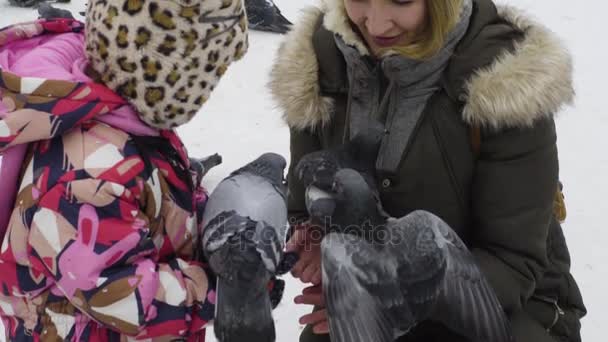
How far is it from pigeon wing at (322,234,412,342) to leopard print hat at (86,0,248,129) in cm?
43

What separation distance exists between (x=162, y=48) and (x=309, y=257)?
0.63 m

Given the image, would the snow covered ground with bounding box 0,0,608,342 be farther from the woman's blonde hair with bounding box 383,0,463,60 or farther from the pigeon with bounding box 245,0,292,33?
the woman's blonde hair with bounding box 383,0,463,60

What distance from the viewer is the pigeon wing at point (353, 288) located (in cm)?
131

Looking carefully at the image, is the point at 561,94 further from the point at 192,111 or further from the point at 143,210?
the point at 143,210

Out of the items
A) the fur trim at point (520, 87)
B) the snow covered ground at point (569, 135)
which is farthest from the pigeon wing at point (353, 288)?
the snow covered ground at point (569, 135)

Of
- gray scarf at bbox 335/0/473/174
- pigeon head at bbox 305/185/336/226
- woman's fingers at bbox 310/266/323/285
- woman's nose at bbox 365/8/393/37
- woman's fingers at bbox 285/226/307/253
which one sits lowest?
woman's fingers at bbox 310/266/323/285

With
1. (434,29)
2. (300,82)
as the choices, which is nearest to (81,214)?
(300,82)

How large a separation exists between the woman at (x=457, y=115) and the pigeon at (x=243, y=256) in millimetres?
248

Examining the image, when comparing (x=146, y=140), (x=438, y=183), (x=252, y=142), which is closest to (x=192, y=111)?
(x=146, y=140)

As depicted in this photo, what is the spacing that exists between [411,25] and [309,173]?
1.35ft

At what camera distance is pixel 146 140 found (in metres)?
1.31

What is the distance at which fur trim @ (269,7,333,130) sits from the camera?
165 cm

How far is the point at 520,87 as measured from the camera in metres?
1.41

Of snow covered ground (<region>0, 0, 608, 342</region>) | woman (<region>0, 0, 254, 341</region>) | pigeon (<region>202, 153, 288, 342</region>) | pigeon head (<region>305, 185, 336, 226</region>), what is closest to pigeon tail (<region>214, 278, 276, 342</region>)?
pigeon (<region>202, 153, 288, 342</region>)
